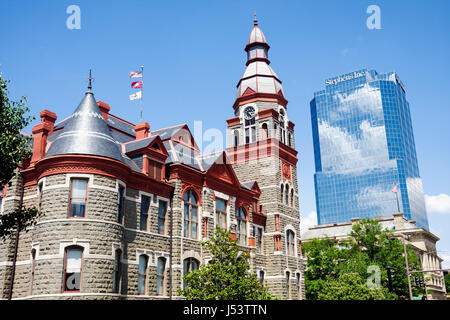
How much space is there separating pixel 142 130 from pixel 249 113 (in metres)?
15.7

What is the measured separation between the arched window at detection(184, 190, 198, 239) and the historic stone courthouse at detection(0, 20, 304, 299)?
0.08 meters

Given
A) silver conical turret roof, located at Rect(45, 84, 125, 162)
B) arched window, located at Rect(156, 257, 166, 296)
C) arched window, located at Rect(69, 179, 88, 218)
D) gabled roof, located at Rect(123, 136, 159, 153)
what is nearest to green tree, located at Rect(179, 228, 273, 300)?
arched window, located at Rect(156, 257, 166, 296)

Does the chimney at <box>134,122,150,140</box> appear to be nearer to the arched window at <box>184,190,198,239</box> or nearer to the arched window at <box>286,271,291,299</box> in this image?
the arched window at <box>184,190,198,239</box>

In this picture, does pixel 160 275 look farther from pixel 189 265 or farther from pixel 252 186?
pixel 252 186

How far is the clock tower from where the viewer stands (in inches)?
Answer: 1663

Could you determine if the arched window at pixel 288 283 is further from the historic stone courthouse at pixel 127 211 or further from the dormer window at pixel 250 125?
the dormer window at pixel 250 125

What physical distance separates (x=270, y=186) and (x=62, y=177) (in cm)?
2271

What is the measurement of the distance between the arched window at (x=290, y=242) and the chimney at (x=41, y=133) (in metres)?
24.3

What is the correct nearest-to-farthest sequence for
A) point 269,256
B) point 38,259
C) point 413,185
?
point 38,259, point 269,256, point 413,185

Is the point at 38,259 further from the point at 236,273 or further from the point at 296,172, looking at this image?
the point at 296,172

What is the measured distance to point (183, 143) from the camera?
36.4 metres

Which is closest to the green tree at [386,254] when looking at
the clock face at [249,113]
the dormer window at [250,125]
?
the dormer window at [250,125]

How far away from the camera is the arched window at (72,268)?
2383 centimetres
